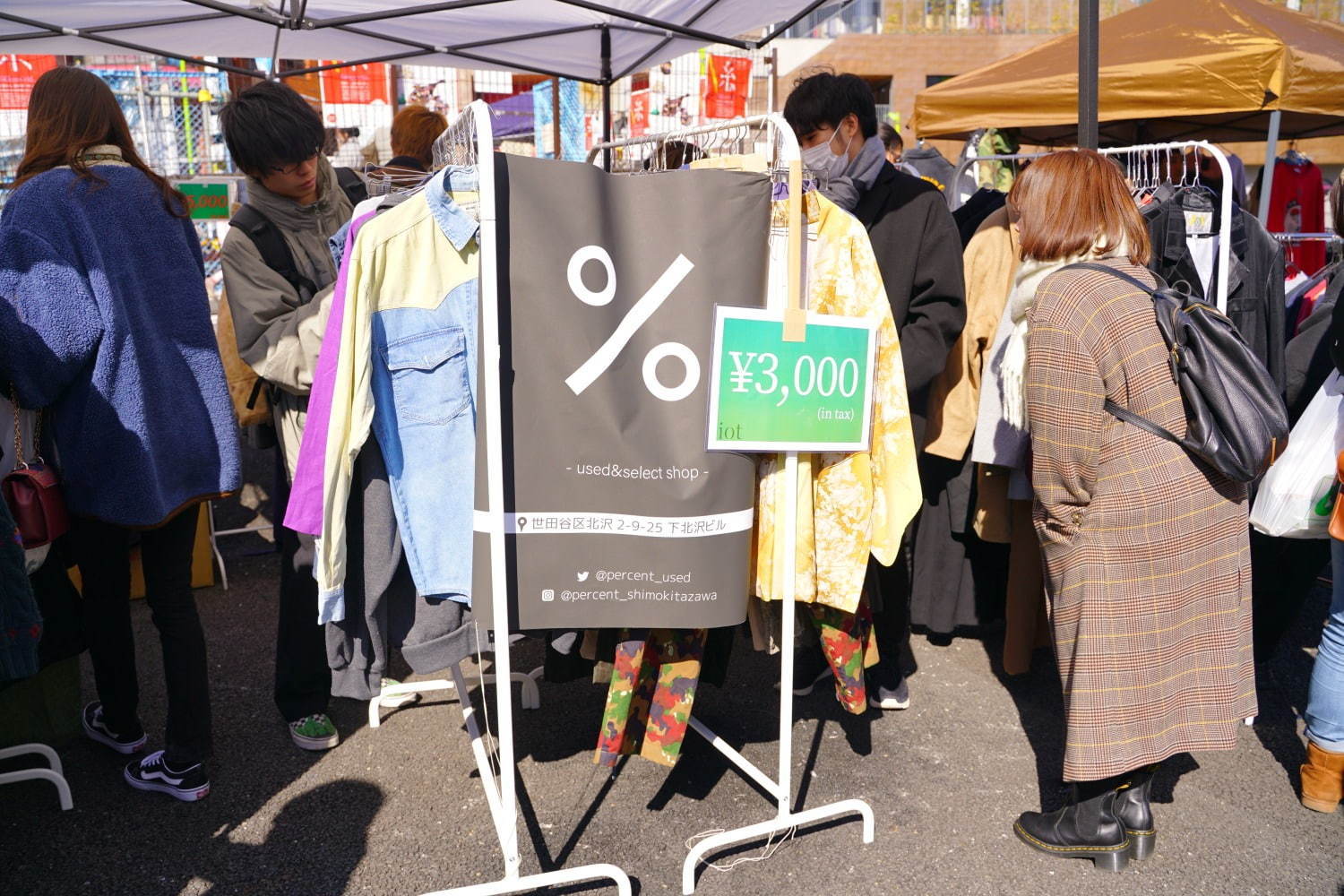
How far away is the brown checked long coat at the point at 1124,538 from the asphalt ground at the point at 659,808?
0.50 meters

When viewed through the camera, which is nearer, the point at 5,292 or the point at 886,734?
the point at 5,292

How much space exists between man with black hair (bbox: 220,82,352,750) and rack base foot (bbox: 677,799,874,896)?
146cm

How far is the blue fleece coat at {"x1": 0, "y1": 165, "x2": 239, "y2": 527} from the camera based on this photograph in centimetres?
269

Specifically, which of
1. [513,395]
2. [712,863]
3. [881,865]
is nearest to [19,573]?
[513,395]

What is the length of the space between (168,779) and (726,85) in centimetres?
896

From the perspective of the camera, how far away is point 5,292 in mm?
2654

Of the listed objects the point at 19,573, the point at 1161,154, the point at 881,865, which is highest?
the point at 1161,154

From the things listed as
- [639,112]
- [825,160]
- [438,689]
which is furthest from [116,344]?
[639,112]

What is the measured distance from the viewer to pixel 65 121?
2.82 metres

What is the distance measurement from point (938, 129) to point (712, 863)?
17.1 feet

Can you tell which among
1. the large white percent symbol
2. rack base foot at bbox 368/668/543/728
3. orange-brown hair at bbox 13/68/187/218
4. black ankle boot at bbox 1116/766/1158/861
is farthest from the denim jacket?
black ankle boot at bbox 1116/766/1158/861

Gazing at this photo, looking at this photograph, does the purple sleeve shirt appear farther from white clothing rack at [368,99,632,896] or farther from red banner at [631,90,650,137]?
red banner at [631,90,650,137]

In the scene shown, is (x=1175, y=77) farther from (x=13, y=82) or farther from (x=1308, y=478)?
(x=13, y=82)

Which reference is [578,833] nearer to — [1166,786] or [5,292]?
[1166,786]
